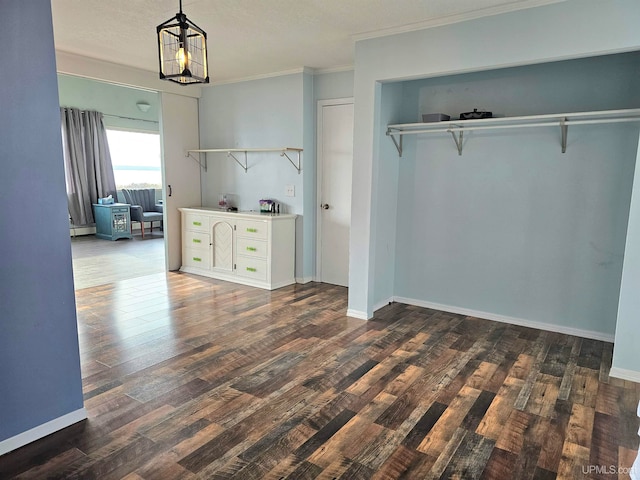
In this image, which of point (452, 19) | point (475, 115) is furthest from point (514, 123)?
point (452, 19)

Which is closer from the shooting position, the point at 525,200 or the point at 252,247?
the point at 525,200

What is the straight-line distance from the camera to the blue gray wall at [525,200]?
3.35 m

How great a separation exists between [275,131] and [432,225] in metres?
2.26

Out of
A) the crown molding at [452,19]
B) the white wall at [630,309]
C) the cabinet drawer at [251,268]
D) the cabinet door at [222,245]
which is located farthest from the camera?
the cabinet door at [222,245]

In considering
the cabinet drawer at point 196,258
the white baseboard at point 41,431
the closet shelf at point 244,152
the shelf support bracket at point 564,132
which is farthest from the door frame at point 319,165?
the white baseboard at point 41,431

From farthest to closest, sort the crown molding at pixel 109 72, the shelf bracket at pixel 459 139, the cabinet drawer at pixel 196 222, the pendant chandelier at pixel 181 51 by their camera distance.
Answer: the cabinet drawer at pixel 196 222 → the crown molding at pixel 109 72 → the shelf bracket at pixel 459 139 → the pendant chandelier at pixel 181 51

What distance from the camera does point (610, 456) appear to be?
2.06m

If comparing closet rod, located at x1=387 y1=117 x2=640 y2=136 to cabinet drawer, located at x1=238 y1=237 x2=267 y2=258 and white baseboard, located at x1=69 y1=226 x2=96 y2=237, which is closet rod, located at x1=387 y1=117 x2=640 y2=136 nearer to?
cabinet drawer, located at x1=238 y1=237 x2=267 y2=258

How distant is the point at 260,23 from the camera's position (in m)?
3.45

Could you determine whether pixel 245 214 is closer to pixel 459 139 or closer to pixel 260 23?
pixel 260 23

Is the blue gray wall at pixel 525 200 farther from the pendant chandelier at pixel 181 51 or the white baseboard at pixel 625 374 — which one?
the pendant chandelier at pixel 181 51

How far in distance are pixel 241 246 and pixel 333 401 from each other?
294cm

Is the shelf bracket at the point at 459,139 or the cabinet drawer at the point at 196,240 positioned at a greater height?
the shelf bracket at the point at 459,139

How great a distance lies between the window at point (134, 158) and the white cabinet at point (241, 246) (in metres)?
4.01
